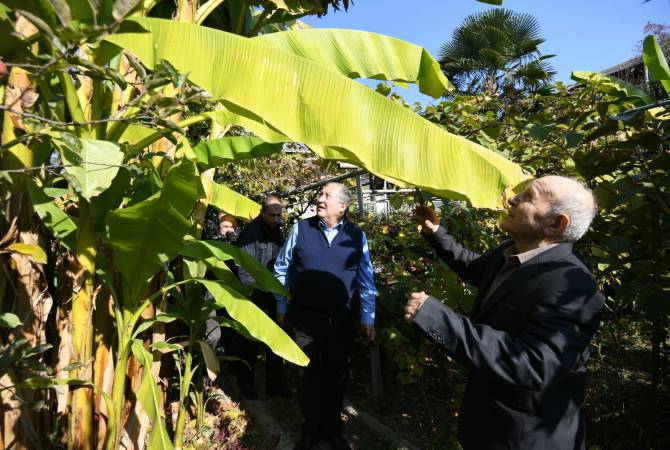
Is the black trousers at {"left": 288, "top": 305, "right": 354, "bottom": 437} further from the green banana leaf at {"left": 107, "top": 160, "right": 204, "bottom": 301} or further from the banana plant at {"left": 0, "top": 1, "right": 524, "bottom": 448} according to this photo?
the green banana leaf at {"left": 107, "top": 160, "right": 204, "bottom": 301}

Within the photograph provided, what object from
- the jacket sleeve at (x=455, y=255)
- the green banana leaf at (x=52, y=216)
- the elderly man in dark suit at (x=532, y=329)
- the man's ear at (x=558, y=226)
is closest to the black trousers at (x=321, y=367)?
the jacket sleeve at (x=455, y=255)

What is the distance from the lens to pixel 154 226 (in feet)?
6.18

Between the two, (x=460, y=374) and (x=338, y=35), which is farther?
(x=460, y=374)

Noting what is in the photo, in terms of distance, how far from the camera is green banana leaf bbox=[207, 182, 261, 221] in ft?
10.3

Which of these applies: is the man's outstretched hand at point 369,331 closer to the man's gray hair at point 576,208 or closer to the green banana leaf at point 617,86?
the man's gray hair at point 576,208

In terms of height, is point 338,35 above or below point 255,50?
above

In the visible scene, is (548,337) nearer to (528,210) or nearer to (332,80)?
(528,210)

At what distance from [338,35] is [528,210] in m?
1.17

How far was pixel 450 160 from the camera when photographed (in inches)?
63.8

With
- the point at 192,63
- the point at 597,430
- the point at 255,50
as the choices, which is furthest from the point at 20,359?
the point at 597,430

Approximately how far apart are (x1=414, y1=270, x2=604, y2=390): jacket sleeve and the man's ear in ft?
0.56

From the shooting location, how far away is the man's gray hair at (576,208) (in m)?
1.76

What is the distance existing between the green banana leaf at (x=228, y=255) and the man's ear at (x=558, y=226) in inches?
56.2

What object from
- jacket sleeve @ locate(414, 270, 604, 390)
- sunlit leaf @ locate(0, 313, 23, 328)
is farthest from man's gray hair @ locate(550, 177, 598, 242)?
sunlit leaf @ locate(0, 313, 23, 328)
